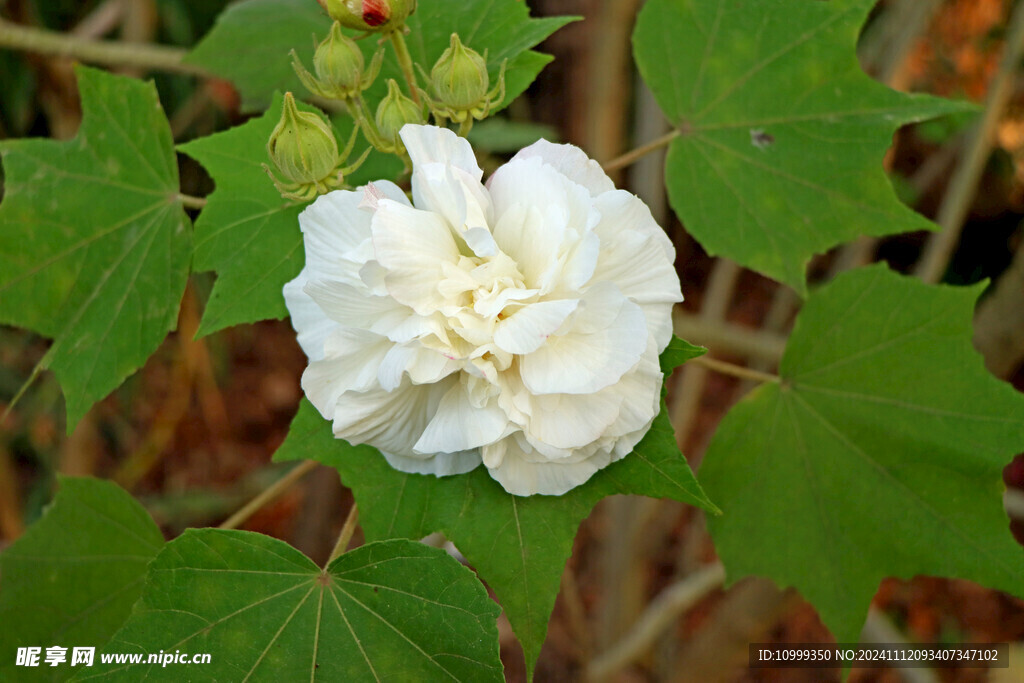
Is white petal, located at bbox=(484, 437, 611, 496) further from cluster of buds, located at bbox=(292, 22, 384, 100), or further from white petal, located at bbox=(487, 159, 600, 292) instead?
cluster of buds, located at bbox=(292, 22, 384, 100)

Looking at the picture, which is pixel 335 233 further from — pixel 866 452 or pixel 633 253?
pixel 866 452

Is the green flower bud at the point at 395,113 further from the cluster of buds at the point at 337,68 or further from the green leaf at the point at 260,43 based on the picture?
the green leaf at the point at 260,43

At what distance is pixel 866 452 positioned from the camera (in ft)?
3.66

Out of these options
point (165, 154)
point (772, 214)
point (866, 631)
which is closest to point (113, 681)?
point (165, 154)

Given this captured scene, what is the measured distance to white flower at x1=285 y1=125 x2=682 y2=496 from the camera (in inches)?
30.2

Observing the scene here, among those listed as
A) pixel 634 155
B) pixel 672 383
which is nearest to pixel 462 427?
pixel 634 155

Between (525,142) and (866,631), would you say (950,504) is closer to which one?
(866,631)

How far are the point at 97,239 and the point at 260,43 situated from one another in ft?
1.38

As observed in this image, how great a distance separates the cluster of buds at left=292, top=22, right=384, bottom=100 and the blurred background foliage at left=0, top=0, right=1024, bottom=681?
3.33ft

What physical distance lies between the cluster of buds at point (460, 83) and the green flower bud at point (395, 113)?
0.09 feet

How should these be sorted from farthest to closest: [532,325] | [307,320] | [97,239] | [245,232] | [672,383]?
[672,383] → [97,239] → [245,232] → [307,320] → [532,325]

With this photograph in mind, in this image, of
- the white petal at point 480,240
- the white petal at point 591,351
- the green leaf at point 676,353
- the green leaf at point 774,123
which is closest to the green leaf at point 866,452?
the green leaf at point 774,123

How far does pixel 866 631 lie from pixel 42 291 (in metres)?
2.06

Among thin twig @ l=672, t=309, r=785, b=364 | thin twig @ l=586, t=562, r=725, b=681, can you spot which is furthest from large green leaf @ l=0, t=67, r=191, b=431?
thin twig @ l=586, t=562, r=725, b=681
